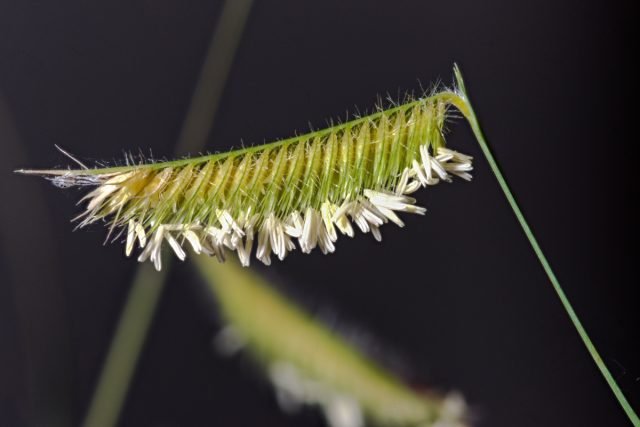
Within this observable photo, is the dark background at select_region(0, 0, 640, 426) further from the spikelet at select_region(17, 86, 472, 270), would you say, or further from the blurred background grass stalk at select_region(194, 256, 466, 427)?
the spikelet at select_region(17, 86, 472, 270)

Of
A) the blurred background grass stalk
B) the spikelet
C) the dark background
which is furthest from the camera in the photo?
the blurred background grass stalk

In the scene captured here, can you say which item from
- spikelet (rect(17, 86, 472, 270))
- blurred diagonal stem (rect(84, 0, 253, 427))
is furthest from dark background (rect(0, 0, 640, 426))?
spikelet (rect(17, 86, 472, 270))

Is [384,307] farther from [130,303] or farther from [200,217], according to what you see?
[200,217]

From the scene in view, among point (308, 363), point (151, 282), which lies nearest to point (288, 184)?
point (151, 282)

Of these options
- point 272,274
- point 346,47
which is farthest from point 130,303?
point 346,47

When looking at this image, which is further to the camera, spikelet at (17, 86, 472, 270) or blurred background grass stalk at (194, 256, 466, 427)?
blurred background grass stalk at (194, 256, 466, 427)
